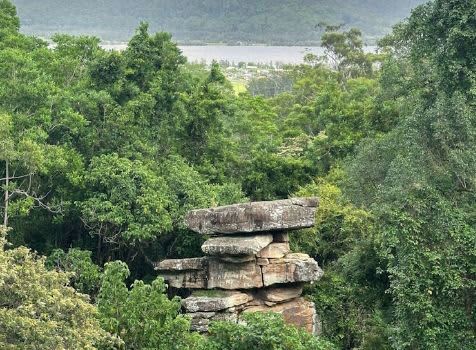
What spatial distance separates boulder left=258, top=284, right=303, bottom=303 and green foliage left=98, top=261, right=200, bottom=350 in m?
5.57

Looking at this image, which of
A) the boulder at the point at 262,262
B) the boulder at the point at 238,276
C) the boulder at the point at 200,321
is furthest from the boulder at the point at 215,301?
the boulder at the point at 262,262

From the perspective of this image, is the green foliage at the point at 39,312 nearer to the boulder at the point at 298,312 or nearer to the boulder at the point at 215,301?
the boulder at the point at 215,301

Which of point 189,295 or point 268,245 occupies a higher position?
point 268,245

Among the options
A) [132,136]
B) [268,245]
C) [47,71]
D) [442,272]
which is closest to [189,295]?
[268,245]

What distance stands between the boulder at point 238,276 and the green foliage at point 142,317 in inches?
199

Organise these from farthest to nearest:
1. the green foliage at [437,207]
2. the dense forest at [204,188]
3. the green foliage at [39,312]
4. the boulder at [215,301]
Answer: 1. the boulder at [215,301]
2. the green foliage at [437,207]
3. the dense forest at [204,188]
4. the green foliage at [39,312]

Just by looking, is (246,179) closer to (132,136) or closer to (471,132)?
(132,136)

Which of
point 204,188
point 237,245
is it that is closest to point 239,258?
point 237,245

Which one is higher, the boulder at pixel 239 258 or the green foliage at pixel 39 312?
the green foliage at pixel 39 312

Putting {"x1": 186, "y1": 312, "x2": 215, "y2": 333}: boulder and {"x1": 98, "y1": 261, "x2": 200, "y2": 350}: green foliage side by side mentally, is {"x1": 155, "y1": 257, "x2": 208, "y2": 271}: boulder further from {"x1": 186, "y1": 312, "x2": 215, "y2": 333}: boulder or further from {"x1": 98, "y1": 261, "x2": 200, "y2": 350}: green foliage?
{"x1": 98, "y1": 261, "x2": 200, "y2": 350}: green foliage

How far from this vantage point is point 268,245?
20.2 metres

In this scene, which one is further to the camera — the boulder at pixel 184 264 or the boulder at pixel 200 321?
the boulder at pixel 184 264

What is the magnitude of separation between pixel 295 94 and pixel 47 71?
27365 millimetres

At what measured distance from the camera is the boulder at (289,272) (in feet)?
65.6
